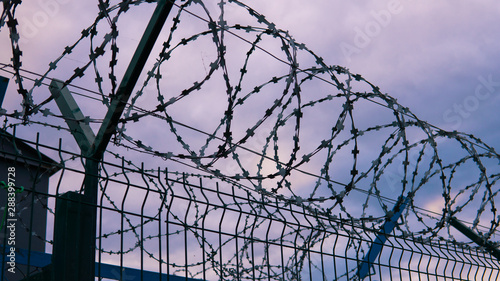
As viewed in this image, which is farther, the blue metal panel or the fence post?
the blue metal panel

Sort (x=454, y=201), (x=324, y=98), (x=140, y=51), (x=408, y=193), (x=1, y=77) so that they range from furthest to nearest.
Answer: (x=454, y=201), (x=408, y=193), (x=324, y=98), (x=1, y=77), (x=140, y=51)

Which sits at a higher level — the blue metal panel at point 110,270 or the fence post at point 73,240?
the blue metal panel at point 110,270

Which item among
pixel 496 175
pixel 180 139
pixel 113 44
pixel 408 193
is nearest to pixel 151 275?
pixel 180 139

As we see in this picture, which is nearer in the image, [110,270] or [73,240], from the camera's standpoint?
[73,240]

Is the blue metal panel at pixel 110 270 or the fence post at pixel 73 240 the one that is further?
the blue metal panel at pixel 110 270

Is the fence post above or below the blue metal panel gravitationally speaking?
below

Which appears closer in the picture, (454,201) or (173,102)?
(173,102)

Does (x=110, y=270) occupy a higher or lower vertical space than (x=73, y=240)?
higher

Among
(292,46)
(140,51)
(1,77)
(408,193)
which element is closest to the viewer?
(140,51)

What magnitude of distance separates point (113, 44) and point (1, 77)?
1.60 metres

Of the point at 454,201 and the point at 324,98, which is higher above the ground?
the point at 324,98

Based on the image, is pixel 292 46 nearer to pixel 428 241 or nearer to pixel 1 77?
pixel 428 241

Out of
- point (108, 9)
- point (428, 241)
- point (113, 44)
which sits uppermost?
point (108, 9)

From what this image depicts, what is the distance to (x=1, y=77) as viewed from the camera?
19.6 feet
